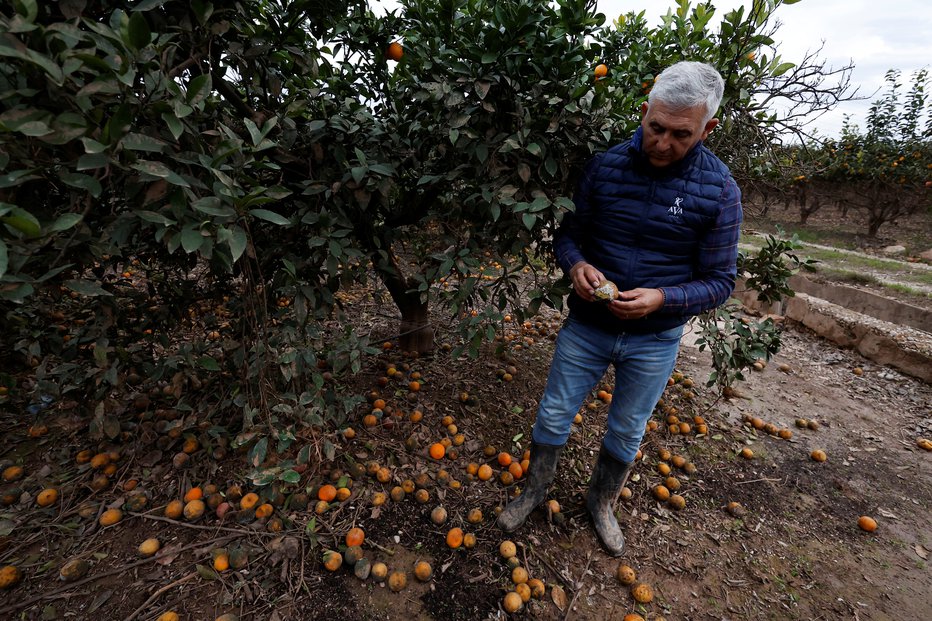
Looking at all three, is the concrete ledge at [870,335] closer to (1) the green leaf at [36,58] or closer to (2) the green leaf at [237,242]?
(2) the green leaf at [237,242]

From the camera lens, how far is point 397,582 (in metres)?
1.88

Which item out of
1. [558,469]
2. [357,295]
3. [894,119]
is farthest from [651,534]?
[894,119]

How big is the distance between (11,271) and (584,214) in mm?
1923

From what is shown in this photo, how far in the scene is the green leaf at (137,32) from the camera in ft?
3.07

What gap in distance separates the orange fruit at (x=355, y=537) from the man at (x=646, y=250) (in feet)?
3.39

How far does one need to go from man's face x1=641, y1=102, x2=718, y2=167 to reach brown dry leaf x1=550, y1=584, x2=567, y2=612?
6.32ft

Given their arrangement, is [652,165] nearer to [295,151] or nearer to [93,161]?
[295,151]

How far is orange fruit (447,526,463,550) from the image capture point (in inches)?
81.3

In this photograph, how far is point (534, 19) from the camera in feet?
5.24

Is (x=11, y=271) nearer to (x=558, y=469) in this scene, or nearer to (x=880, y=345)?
(x=558, y=469)

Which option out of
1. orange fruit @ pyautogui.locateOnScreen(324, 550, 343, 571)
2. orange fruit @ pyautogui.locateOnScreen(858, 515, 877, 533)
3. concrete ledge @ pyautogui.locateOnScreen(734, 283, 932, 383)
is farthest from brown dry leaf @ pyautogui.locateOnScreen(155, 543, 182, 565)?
concrete ledge @ pyautogui.locateOnScreen(734, 283, 932, 383)

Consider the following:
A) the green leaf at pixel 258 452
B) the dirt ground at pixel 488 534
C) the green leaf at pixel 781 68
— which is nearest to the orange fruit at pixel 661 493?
the dirt ground at pixel 488 534

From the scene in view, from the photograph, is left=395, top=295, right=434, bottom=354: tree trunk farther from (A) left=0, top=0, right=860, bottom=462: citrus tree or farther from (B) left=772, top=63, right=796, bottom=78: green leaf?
(B) left=772, top=63, right=796, bottom=78: green leaf

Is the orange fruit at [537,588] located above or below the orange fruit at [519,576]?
below
